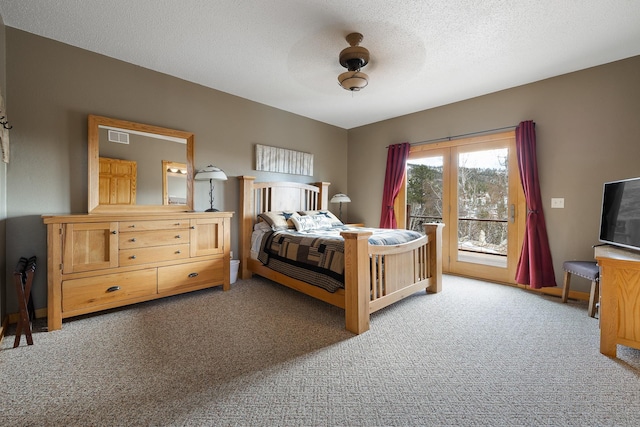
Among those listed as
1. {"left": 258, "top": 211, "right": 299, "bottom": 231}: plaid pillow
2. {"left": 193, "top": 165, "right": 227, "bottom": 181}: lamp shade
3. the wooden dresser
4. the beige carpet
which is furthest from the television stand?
{"left": 193, "top": 165, "right": 227, "bottom": 181}: lamp shade

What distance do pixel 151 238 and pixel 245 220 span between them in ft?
4.16

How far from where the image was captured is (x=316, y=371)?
68.0 inches

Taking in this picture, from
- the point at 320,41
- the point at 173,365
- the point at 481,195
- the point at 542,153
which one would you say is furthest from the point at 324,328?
the point at 542,153

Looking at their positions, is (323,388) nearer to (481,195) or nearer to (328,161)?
(481,195)

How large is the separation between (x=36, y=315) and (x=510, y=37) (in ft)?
16.4

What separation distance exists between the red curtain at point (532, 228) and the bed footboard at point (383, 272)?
1107 millimetres

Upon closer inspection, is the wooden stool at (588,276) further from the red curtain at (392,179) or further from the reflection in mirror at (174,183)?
the reflection in mirror at (174,183)

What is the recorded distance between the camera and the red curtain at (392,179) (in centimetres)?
451

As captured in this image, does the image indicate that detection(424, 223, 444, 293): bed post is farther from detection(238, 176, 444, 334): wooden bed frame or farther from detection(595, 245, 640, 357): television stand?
detection(595, 245, 640, 357): television stand

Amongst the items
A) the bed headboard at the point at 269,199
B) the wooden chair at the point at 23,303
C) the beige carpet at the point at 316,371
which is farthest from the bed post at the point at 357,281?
the wooden chair at the point at 23,303

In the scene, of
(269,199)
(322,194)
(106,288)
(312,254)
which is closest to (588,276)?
(312,254)

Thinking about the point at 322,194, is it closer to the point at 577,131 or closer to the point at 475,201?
the point at 475,201

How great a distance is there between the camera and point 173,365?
177 centimetres

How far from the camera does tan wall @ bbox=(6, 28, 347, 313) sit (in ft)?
7.92
